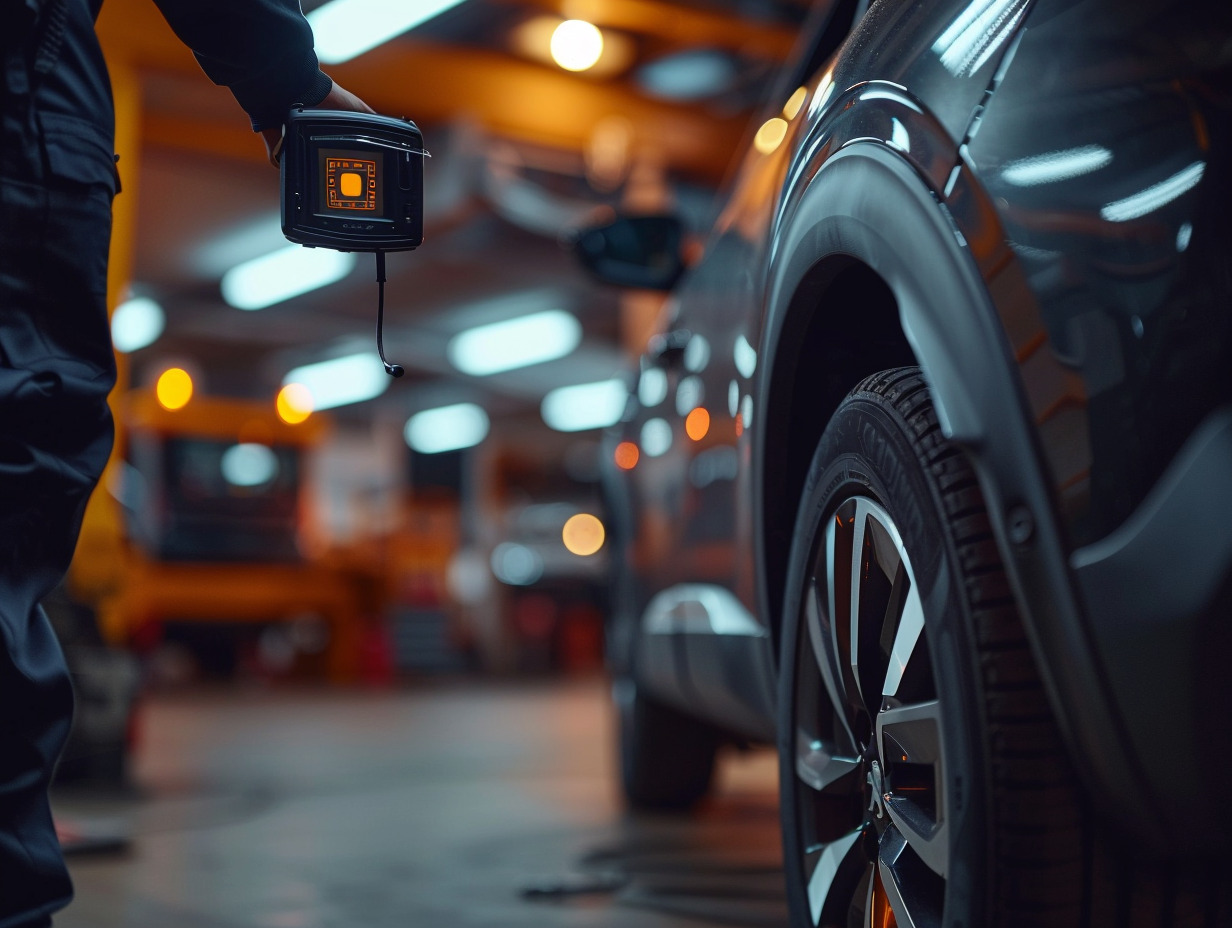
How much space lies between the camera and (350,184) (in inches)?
58.9

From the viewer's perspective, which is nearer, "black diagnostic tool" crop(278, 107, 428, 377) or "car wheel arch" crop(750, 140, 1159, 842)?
"car wheel arch" crop(750, 140, 1159, 842)

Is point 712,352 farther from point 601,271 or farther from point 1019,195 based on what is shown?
point 1019,195

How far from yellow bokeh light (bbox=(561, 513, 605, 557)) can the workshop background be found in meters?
0.22

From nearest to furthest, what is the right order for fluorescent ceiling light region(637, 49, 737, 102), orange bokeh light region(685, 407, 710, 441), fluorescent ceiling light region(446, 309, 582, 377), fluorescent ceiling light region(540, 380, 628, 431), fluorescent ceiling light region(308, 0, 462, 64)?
orange bokeh light region(685, 407, 710, 441)
fluorescent ceiling light region(308, 0, 462, 64)
fluorescent ceiling light region(637, 49, 737, 102)
fluorescent ceiling light region(446, 309, 582, 377)
fluorescent ceiling light region(540, 380, 628, 431)

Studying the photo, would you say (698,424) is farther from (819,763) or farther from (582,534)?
(582,534)

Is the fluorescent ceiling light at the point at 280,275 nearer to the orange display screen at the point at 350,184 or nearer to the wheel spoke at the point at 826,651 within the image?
the orange display screen at the point at 350,184

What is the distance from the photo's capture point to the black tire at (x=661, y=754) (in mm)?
3584

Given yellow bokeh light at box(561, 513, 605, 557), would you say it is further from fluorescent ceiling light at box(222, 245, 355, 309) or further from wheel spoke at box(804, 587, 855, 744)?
wheel spoke at box(804, 587, 855, 744)

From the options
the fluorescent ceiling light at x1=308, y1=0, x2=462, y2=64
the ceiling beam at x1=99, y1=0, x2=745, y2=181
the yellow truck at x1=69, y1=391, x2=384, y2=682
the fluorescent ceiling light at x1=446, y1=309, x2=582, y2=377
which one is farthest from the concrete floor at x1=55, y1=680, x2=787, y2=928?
the fluorescent ceiling light at x1=446, y1=309, x2=582, y2=377

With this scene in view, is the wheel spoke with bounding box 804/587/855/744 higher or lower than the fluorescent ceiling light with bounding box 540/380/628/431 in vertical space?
lower

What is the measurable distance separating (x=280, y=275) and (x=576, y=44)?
308 inches

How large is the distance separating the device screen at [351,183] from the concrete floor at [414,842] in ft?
4.44

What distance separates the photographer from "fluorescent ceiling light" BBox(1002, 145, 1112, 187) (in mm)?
1001

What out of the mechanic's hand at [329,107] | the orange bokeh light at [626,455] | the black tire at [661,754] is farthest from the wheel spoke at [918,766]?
the black tire at [661,754]
